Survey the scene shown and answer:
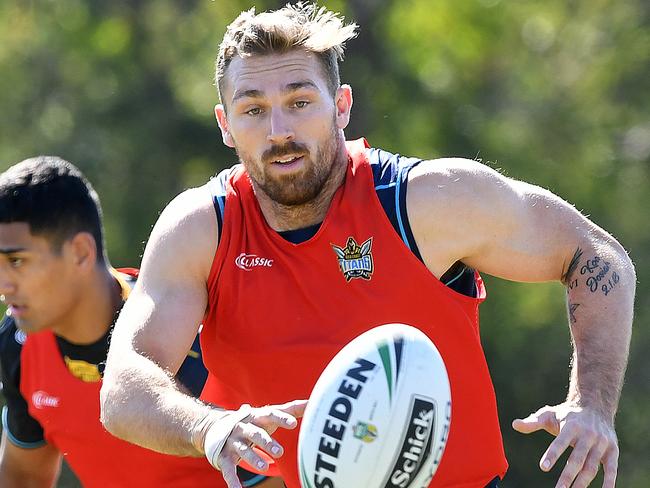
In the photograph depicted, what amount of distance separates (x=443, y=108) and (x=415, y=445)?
28.6 ft

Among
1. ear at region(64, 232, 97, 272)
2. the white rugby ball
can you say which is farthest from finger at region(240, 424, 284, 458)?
ear at region(64, 232, 97, 272)

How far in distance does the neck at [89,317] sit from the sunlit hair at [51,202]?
0.20 meters

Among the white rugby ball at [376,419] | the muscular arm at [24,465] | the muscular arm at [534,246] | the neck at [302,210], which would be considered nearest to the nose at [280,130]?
the neck at [302,210]

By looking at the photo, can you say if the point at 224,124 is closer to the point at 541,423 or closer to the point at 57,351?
the point at 57,351

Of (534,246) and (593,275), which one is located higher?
(534,246)

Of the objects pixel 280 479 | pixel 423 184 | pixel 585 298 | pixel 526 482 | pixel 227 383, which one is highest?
pixel 423 184

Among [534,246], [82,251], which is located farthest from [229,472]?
[82,251]

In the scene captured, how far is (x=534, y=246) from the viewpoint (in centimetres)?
457

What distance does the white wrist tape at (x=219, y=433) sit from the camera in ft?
12.1

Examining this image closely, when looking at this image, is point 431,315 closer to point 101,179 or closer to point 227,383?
point 227,383

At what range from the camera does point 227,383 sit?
15.5ft

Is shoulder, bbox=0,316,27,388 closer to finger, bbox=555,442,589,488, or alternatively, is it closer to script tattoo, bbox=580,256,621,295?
script tattoo, bbox=580,256,621,295

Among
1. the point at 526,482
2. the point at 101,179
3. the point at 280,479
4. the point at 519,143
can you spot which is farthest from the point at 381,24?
the point at 280,479

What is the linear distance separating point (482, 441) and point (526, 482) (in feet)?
24.6
